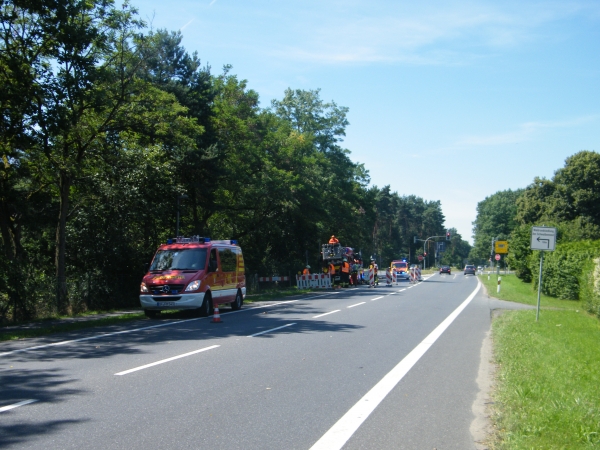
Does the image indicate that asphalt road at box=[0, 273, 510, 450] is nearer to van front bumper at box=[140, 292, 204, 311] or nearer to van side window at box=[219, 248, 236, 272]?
van front bumper at box=[140, 292, 204, 311]

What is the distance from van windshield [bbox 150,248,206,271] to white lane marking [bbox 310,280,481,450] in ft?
30.4

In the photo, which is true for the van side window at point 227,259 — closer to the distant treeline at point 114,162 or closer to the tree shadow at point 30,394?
the distant treeline at point 114,162

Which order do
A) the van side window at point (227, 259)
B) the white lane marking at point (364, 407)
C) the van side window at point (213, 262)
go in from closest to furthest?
the white lane marking at point (364, 407)
the van side window at point (213, 262)
the van side window at point (227, 259)

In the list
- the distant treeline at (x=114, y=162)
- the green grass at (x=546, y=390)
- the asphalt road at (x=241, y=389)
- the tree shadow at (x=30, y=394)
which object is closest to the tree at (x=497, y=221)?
the distant treeline at (x=114, y=162)

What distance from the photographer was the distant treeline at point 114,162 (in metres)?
19.0

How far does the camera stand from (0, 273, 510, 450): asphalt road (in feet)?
20.1

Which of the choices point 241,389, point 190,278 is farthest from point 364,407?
point 190,278

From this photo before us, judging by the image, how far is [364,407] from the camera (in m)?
7.42

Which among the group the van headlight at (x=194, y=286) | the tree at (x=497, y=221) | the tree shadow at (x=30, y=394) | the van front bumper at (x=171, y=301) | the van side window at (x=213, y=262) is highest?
the tree at (x=497, y=221)

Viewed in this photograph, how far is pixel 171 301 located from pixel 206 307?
131 cm

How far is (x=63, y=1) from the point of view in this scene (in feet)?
60.1

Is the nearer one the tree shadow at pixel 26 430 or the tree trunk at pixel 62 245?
the tree shadow at pixel 26 430

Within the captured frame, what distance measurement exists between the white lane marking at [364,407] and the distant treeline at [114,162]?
487 inches

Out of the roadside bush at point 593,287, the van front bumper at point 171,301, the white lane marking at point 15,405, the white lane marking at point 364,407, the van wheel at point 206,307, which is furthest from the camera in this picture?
the roadside bush at point 593,287
